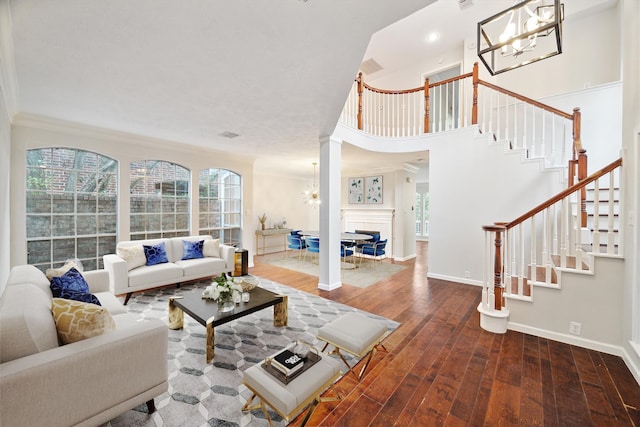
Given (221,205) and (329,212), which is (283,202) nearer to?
(221,205)

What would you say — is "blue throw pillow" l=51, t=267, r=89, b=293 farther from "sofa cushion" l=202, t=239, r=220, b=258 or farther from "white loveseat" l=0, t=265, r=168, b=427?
"sofa cushion" l=202, t=239, r=220, b=258

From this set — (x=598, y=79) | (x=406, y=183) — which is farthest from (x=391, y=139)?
(x=598, y=79)

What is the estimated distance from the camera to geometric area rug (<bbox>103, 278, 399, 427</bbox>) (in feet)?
5.69

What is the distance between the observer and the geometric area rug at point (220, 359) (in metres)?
1.74

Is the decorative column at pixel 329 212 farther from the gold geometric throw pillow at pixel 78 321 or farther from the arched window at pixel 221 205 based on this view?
the gold geometric throw pillow at pixel 78 321

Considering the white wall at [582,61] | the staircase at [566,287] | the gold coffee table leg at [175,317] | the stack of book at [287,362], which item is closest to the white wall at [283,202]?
the gold coffee table leg at [175,317]

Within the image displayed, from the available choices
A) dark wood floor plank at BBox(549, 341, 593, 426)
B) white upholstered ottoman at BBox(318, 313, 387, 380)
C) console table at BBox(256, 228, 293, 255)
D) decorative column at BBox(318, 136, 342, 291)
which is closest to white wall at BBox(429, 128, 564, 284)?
decorative column at BBox(318, 136, 342, 291)

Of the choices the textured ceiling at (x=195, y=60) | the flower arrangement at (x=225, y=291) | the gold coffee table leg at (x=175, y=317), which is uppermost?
the textured ceiling at (x=195, y=60)

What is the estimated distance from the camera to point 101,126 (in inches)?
158

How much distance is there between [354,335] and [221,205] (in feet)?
16.5

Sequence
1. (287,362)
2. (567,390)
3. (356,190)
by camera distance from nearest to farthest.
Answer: (287,362) < (567,390) < (356,190)

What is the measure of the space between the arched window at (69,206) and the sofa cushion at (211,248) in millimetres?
1507

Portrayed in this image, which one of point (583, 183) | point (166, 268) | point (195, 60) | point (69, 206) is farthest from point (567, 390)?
point (69, 206)

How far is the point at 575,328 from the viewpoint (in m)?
2.65
